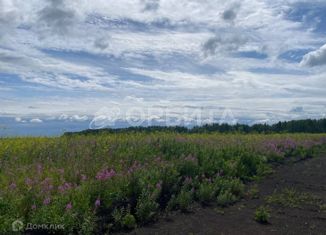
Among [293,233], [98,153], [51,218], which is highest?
[98,153]

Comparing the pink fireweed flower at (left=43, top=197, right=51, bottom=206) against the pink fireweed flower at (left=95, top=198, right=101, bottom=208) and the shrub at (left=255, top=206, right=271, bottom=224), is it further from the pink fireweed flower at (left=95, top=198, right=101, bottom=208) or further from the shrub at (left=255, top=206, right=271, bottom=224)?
the shrub at (left=255, top=206, right=271, bottom=224)

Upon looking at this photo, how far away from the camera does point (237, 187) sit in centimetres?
1216

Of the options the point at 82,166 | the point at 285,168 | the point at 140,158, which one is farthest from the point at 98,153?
the point at 285,168

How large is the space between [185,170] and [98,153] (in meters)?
2.48

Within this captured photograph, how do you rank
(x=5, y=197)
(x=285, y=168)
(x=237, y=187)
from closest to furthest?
(x=5, y=197), (x=237, y=187), (x=285, y=168)

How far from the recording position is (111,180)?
933 centimetres

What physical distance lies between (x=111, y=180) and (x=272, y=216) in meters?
3.69

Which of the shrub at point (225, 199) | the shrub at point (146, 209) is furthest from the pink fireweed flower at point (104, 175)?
the shrub at point (225, 199)

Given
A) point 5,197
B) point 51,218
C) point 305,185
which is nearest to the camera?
point 51,218

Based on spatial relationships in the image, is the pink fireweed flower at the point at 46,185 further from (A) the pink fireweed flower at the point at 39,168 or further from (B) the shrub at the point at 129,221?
(B) the shrub at the point at 129,221

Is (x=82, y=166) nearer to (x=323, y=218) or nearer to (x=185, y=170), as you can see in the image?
(x=185, y=170)

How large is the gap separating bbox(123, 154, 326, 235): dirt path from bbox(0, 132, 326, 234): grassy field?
43 centimetres

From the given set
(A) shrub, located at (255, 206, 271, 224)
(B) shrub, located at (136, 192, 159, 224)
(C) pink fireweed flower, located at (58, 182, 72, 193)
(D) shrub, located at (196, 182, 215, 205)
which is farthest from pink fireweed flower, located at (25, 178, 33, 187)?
(A) shrub, located at (255, 206, 271, 224)

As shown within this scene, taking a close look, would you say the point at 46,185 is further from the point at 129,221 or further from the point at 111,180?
the point at 129,221
